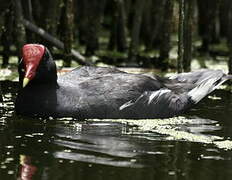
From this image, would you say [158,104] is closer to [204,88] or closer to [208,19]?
[204,88]

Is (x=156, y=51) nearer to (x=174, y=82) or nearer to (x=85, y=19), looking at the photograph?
(x=85, y=19)

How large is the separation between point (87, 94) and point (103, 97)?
0.15m

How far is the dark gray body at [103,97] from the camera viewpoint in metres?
6.80

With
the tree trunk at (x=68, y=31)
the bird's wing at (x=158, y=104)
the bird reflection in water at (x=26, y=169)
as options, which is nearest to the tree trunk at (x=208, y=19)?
the tree trunk at (x=68, y=31)

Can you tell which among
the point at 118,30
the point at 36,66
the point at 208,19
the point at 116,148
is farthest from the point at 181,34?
the point at 116,148

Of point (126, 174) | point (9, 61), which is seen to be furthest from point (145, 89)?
point (9, 61)

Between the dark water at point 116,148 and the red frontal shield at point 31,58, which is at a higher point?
the red frontal shield at point 31,58

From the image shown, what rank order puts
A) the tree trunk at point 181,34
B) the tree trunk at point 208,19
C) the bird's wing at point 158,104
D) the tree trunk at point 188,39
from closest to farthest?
the bird's wing at point 158,104
the tree trunk at point 181,34
the tree trunk at point 188,39
the tree trunk at point 208,19

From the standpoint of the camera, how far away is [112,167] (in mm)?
5086

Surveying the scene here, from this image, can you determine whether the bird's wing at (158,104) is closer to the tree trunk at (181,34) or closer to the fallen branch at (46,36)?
the tree trunk at (181,34)

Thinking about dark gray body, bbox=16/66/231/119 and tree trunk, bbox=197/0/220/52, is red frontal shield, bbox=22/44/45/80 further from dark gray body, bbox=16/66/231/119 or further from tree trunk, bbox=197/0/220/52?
tree trunk, bbox=197/0/220/52

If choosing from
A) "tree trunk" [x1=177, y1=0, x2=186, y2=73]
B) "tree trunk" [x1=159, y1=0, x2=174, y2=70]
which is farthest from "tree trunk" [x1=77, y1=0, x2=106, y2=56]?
"tree trunk" [x1=177, y1=0, x2=186, y2=73]

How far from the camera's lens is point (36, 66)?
22.7ft

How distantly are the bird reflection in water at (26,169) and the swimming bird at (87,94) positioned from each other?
1518mm
